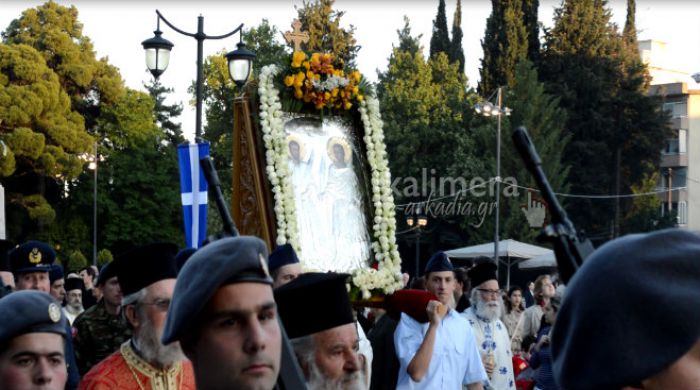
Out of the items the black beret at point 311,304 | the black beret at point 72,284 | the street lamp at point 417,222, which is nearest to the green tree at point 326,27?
the street lamp at point 417,222

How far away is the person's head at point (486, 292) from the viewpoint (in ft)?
36.0

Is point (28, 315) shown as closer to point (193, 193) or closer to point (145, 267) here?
point (145, 267)

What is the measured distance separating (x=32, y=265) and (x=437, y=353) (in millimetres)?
3467

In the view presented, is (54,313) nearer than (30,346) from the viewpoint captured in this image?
No

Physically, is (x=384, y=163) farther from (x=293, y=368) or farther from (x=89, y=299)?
(x=89, y=299)

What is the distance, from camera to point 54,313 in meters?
4.41

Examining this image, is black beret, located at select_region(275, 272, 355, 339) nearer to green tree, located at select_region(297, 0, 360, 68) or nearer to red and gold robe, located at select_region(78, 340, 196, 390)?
red and gold robe, located at select_region(78, 340, 196, 390)

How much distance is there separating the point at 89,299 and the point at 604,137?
5331 centimetres

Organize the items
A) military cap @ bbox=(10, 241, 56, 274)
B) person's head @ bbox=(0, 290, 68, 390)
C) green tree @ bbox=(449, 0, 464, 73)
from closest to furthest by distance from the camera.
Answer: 1. person's head @ bbox=(0, 290, 68, 390)
2. military cap @ bbox=(10, 241, 56, 274)
3. green tree @ bbox=(449, 0, 464, 73)

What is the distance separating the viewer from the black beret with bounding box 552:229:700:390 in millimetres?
1891

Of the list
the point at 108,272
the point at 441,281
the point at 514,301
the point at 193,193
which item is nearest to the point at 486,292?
the point at 441,281

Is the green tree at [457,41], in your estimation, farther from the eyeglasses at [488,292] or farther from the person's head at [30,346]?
the person's head at [30,346]

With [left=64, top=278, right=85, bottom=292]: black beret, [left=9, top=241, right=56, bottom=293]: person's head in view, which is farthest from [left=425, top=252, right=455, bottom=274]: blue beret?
[left=64, top=278, right=85, bottom=292]: black beret

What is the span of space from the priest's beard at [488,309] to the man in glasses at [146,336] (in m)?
5.78
